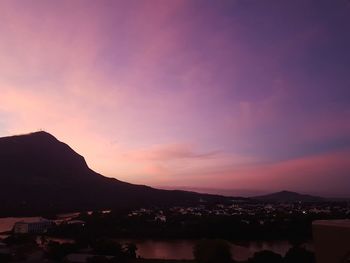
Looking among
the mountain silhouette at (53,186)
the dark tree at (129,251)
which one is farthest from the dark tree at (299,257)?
the mountain silhouette at (53,186)

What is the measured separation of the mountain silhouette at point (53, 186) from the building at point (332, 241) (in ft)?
184

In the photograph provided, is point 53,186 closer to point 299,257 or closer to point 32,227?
point 32,227

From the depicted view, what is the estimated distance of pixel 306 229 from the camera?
34031 mm

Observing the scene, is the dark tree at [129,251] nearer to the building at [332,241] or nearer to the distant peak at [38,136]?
the building at [332,241]

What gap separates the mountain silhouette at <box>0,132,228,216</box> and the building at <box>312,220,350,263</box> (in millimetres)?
56208

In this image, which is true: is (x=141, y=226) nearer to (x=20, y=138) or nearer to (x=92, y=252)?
(x=92, y=252)

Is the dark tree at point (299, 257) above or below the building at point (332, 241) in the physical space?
below

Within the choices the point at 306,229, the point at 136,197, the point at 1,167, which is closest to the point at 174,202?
the point at 136,197

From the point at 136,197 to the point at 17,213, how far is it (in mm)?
23331

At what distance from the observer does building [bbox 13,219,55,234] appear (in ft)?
134

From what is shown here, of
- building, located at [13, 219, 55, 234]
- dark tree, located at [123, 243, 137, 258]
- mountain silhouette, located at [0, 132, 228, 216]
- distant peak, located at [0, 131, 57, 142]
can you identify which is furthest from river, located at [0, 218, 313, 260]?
distant peak, located at [0, 131, 57, 142]

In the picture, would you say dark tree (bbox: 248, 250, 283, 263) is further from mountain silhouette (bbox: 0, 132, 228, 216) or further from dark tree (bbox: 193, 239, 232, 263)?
mountain silhouette (bbox: 0, 132, 228, 216)

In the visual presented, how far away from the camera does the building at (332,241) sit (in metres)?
6.16

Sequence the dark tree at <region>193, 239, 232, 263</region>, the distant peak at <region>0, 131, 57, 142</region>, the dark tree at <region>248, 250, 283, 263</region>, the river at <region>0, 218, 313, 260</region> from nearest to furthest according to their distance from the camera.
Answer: the dark tree at <region>248, 250, 283, 263</region> < the dark tree at <region>193, 239, 232, 263</region> < the river at <region>0, 218, 313, 260</region> < the distant peak at <region>0, 131, 57, 142</region>
